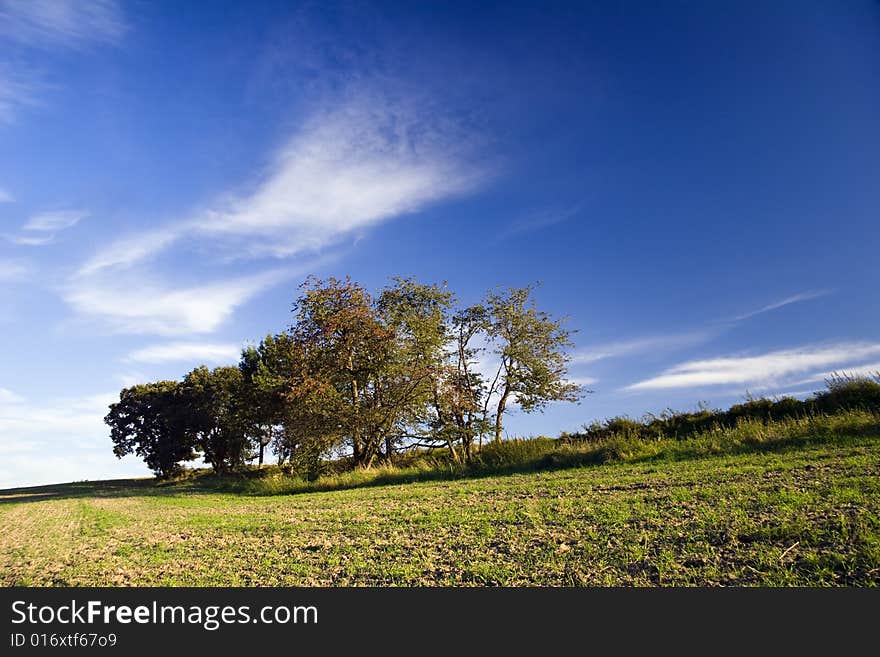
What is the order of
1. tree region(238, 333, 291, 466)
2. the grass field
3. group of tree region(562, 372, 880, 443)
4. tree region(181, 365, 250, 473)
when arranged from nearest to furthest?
the grass field → group of tree region(562, 372, 880, 443) → tree region(238, 333, 291, 466) → tree region(181, 365, 250, 473)

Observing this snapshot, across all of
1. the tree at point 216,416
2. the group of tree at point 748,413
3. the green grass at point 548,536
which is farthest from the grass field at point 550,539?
the tree at point 216,416

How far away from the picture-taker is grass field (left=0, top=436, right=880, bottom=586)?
4660 millimetres

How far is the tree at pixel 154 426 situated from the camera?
4431cm

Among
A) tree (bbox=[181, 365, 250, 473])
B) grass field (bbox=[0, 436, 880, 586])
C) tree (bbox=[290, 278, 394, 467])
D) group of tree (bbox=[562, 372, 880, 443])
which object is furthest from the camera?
tree (bbox=[181, 365, 250, 473])

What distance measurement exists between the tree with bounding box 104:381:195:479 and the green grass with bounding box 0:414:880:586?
33968 mm

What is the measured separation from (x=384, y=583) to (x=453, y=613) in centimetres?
103

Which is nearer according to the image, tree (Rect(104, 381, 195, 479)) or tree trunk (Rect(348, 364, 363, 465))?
tree trunk (Rect(348, 364, 363, 465))

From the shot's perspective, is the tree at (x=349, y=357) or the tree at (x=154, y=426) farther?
the tree at (x=154, y=426)

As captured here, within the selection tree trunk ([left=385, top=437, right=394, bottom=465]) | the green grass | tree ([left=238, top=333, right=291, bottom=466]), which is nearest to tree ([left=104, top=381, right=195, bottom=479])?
tree ([left=238, top=333, right=291, bottom=466])

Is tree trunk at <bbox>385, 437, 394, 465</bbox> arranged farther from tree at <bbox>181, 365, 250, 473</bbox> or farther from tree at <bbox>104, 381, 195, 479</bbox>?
tree at <bbox>104, 381, 195, 479</bbox>

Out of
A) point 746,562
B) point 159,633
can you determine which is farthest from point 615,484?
point 159,633

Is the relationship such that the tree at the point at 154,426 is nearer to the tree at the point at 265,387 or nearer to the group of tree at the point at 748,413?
the tree at the point at 265,387

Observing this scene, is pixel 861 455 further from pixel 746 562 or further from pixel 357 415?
pixel 357 415

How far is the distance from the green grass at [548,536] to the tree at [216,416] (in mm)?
31350
